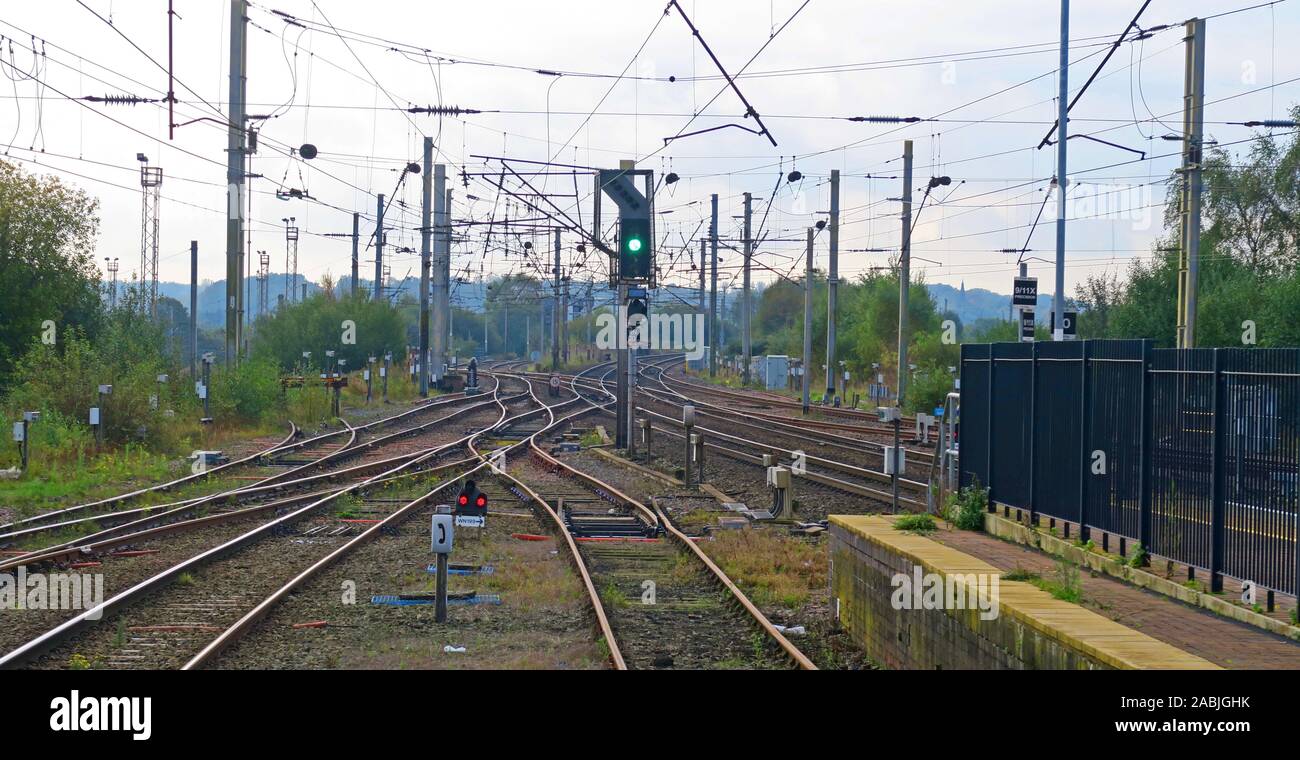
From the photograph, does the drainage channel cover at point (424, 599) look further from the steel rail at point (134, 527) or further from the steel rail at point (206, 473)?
the steel rail at point (206, 473)

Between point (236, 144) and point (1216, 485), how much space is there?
26752 millimetres

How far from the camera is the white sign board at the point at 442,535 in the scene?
476 inches

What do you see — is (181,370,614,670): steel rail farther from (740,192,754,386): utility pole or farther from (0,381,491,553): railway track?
(740,192,754,386): utility pole


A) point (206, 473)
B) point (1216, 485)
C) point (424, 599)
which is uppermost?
point (1216, 485)

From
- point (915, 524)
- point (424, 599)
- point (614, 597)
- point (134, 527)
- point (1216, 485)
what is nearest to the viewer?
point (1216, 485)

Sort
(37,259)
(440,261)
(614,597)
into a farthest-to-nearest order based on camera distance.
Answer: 1. (440,261)
2. (37,259)
3. (614,597)

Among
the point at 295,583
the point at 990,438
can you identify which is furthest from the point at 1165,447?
the point at 295,583

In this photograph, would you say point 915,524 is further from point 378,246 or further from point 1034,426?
point 378,246

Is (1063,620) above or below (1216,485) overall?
below

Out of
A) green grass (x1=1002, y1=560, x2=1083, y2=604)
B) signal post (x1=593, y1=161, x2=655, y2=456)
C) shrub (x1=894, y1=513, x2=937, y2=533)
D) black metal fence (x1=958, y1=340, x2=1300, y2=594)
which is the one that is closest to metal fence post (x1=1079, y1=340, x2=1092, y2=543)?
black metal fence (x1=958, y1=340, x2=1300, y2=594)

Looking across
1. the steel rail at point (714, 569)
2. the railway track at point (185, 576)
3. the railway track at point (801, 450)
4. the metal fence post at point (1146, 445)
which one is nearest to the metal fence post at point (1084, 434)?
the metal fence post at point (1146, 445)

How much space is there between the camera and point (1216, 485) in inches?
350
